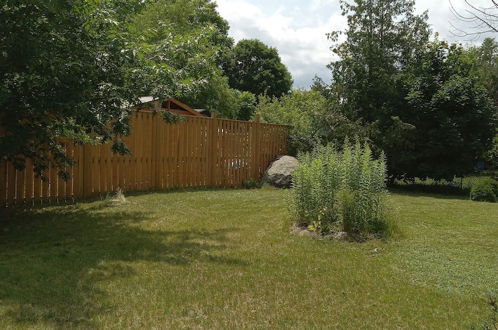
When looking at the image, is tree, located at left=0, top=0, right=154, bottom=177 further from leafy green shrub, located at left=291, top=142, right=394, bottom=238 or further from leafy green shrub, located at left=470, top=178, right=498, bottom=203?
leafy green shrub, located at left=470, top=178, right=498, bottom=203

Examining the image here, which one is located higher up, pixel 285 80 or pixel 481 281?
pixel 285 80

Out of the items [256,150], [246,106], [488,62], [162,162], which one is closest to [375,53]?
[256,150]

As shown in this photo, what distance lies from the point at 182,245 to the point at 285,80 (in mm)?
43962

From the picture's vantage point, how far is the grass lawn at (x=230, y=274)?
338 centimetres

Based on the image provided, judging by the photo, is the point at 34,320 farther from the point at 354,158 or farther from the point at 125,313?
the point at 354,158

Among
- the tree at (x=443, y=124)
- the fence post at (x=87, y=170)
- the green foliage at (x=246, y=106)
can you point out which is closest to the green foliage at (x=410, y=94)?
the tree at (x=443, y=124)

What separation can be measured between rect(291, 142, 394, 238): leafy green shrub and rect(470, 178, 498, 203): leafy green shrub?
6.57m

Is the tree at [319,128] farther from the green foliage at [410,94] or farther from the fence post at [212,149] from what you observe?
the fence post at [212,149]

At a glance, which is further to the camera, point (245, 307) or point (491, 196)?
point (491, 196)

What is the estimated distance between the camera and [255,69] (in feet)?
→ 156

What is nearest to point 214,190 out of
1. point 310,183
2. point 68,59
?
point 310,183

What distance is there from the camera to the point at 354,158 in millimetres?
6301

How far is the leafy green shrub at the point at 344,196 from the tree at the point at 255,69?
40436 mm

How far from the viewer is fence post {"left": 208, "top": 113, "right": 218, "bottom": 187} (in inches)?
477
